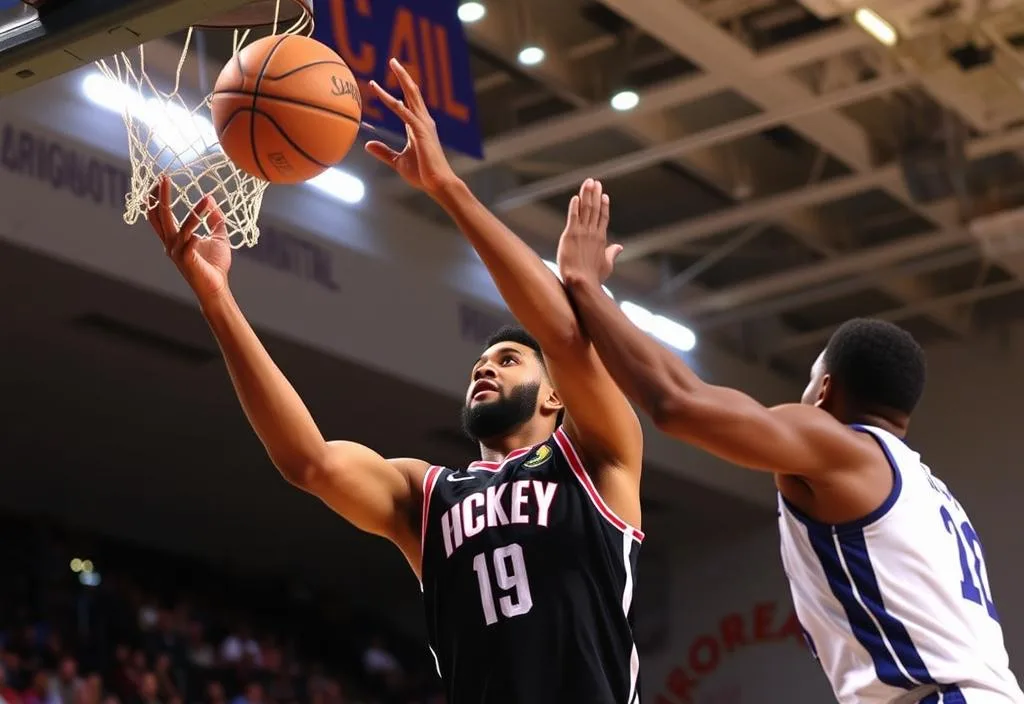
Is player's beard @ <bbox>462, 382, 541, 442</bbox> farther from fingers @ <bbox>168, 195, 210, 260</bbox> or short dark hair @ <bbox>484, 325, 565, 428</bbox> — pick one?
fingers @ <bbox>168, 195, 210, 260</bbox>

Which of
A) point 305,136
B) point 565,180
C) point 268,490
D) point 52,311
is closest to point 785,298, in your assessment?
point 565,180

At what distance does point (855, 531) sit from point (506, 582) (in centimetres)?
84

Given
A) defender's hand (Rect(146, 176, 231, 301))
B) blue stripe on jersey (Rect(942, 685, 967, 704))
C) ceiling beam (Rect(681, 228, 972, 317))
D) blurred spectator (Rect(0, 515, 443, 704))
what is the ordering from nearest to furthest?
blue stripe on jersey (Rect(942, 685, 967, 704)) < defender's hand (Rect(146, 176, 231, 301)) < blurred spectator (Rect(0, 515, 443, 704)) < ceiling beam (Rect(681, 228, 972, 317))

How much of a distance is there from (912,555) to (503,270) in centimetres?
99

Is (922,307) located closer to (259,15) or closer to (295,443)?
(259,15)

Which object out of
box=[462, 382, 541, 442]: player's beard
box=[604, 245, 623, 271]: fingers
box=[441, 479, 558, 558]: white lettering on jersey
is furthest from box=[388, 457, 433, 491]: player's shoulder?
box=[604, 245, 623, 271]: fingers

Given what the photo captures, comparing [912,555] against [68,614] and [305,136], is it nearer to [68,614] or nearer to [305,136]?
[305,136]

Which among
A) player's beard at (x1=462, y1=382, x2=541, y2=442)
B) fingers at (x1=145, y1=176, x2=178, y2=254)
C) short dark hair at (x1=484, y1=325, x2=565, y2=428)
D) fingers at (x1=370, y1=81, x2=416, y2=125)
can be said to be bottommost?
player's beard at (x1=462, y1=382, x2=541, y2=442)

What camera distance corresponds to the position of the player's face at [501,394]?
13.9 ft

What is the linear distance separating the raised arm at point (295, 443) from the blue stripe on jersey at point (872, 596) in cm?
120

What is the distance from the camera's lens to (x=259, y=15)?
474 centimetres

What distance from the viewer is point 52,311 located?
→ 11727 millimetres

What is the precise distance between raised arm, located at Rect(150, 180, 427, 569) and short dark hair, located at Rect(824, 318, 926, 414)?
117 centimetres

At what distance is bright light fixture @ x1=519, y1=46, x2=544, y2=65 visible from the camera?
39.4 ft
